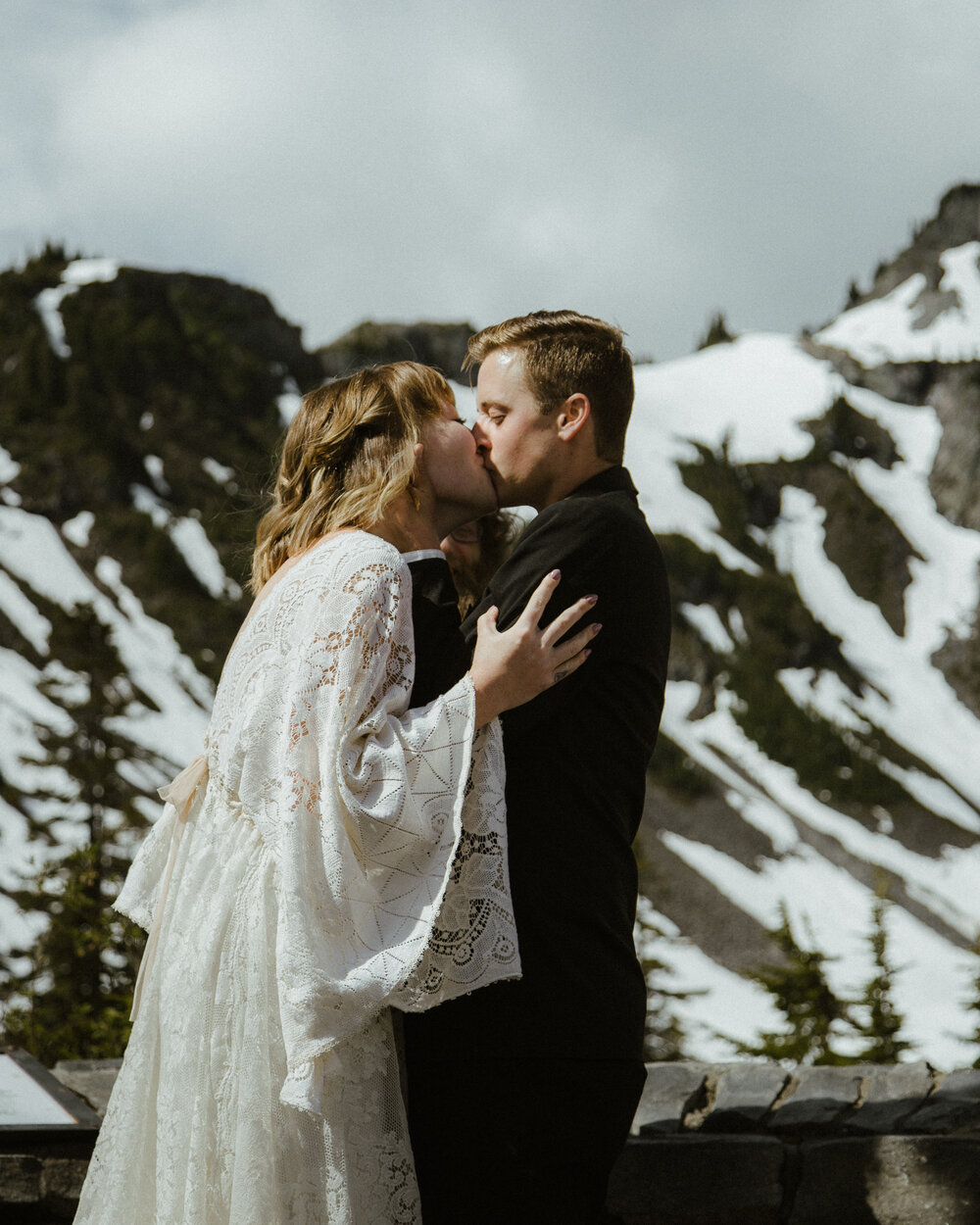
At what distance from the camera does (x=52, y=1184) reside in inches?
157

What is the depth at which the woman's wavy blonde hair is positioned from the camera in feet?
10.1

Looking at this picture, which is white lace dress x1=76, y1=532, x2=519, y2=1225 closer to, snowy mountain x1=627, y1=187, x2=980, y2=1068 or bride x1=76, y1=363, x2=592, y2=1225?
bride x1=76, y1=363, x2=592, y2=1225

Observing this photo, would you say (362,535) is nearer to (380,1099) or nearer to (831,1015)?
(380,1099)

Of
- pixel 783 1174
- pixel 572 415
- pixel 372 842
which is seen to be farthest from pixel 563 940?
pixel 783 1174

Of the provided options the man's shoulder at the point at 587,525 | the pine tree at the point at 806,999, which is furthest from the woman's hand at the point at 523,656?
the pine tree at the point at 806,999

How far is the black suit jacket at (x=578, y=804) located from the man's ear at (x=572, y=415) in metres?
0.25

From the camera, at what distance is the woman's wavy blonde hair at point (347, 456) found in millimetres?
3084

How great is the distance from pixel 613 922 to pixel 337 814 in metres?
0.72

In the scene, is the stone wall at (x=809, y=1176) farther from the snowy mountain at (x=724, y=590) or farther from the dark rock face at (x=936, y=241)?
the dark rock face at (x=936, y=241)

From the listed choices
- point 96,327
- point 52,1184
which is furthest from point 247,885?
point 96,327

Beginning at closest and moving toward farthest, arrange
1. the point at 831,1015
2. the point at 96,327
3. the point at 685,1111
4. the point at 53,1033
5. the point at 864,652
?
the point at 685,1111
the point at 53,1033
the point at 831,1015
the point at 96,327
the point at 864,652

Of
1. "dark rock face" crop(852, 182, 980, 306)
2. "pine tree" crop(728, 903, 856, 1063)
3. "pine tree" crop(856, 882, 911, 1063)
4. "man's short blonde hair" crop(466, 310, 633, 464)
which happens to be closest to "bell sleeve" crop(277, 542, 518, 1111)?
"man's short blonde hair" crop(466, 310, 633, 464)

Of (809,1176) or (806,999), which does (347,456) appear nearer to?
(809,1176)

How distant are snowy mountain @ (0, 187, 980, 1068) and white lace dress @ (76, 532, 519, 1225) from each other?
27.4 m
